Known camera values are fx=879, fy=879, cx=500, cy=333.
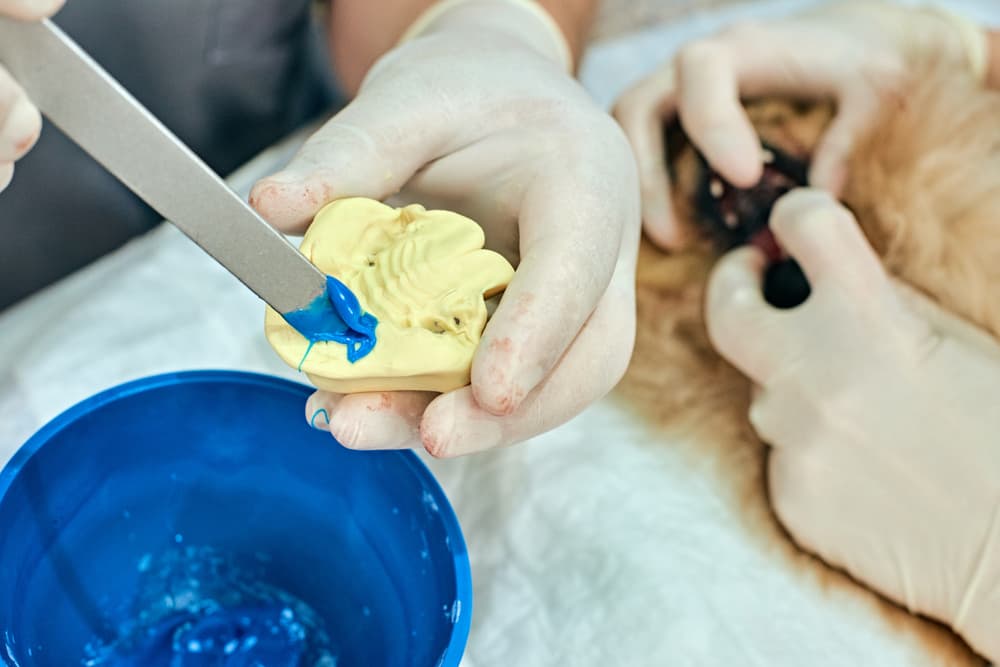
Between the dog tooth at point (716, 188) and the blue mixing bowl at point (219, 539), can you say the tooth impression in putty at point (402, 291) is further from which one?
the dog tooth at point (716, 188)

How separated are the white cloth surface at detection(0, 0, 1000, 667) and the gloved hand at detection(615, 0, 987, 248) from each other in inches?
8.7

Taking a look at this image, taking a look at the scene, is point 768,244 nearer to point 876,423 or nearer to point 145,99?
point 876,423

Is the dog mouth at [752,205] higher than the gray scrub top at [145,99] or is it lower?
lower

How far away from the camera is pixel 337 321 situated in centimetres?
45

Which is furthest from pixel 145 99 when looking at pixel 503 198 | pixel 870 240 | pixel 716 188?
pixel 870 240

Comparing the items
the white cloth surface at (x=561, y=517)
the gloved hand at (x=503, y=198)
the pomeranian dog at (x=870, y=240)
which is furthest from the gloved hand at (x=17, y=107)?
the pomeranian dog at (x=870, y=240)

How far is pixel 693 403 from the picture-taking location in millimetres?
700

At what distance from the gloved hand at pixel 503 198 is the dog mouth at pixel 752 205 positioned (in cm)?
17

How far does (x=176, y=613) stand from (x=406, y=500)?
182 millimetres

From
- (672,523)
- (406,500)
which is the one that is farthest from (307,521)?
(672,523)

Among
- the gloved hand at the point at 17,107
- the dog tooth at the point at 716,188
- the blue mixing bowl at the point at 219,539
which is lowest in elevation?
the dog tooth at the point at 716,188

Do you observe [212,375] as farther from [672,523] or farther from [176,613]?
[672,523]

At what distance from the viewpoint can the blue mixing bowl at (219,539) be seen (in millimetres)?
460

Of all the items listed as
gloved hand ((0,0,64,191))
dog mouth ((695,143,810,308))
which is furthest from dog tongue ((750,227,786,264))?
gloved hand ((0,0,64,191))
